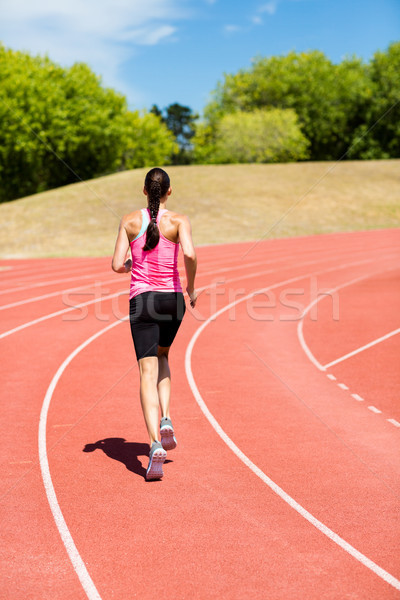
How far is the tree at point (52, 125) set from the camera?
1999 inches

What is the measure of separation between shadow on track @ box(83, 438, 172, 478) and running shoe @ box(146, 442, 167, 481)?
334mm

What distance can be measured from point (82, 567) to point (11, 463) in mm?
1842

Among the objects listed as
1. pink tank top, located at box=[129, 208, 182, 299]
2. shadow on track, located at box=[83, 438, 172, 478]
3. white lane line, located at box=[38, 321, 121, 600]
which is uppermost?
pink tank top, located at box=[129, 208, 182, 299]

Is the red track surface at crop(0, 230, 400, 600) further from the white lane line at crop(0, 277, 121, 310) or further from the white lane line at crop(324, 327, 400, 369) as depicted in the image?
the white lane line at crop(0, 277, 121, 310)

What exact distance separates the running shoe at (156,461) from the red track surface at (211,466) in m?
0.10

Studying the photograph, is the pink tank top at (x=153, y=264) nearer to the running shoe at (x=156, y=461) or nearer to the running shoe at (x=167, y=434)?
the running shoe at (x=167, y=434)

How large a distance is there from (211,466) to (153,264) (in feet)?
5.58

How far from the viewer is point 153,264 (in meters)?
4.67

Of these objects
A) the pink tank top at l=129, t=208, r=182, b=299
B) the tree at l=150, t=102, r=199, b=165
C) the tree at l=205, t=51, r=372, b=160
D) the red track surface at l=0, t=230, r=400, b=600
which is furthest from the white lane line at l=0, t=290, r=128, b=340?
the tree at l=150, t=102, r=199, b=165

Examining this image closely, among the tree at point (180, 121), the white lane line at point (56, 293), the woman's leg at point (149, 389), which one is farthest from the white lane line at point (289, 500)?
the tree at point (180, 121)

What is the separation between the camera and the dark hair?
457cm

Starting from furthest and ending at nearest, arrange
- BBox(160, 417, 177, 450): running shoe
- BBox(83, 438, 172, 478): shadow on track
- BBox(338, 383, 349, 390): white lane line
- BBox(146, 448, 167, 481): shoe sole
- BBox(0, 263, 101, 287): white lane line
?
BBox(0, 263, 101, 287): white lane line
BBox(338, 383, 349, 390): white lane line
BBox(83, 438, 172, 478): shadow on track
BBox(160, 417, 177, 450): running shoe
BBox(146, 448, 167, 481): shoe sole

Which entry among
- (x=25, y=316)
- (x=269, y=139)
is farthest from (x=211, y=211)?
(x=25, y=316)

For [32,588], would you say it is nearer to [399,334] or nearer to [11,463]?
[11,463]
